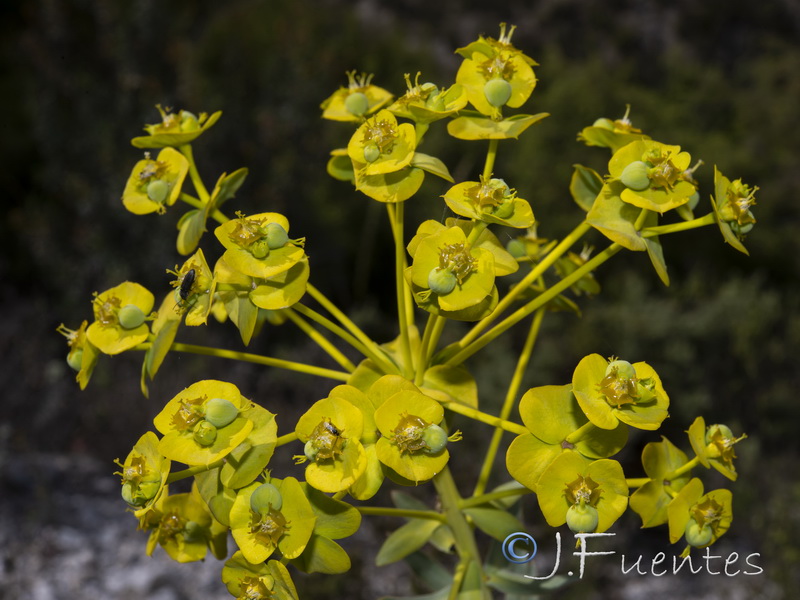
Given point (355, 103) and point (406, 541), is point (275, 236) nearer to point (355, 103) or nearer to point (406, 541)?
point (355, 103)

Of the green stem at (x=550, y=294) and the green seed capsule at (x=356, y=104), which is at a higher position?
the green seed capsule at (x=356, y=104)

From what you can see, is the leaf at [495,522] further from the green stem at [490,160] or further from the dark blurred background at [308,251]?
the dark blurred background at [308,251]

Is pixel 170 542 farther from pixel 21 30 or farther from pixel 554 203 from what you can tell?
pixel 21 30

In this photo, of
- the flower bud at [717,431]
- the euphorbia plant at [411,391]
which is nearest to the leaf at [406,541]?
the euphorbia plant at [411,391]

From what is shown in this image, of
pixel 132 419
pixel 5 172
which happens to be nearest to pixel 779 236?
pixel 132 419

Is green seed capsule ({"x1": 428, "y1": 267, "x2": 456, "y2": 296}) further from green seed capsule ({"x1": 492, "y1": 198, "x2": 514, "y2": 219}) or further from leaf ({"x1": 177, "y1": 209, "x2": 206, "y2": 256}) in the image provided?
leaf ({"x1": 177, "y1": 209, "x2": 206, "y2": 256})

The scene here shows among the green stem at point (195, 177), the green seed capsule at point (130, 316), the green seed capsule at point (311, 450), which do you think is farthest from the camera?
the green stem at point (195, 177)

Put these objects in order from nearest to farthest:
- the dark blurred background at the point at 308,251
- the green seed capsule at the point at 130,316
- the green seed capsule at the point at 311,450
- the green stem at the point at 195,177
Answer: the green seed capsule at the point at 311,450
the green seed capsule at the point at 130,316
the green stem at the point at 195,177
the dark blurred background at the point at 308,251
